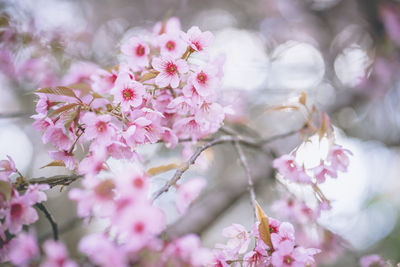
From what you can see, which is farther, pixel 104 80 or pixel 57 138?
pixel 104 80

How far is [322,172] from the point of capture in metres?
1.22

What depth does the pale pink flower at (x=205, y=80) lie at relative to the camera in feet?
3.41

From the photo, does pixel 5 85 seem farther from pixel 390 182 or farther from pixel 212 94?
pixel 390 182

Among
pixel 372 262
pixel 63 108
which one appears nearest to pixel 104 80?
pixel 63 108

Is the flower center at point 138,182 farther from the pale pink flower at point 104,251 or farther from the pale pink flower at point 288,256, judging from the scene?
the pale pink flower at point 288,256

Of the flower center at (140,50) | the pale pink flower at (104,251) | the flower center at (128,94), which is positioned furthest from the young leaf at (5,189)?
the flower center at (140,50)

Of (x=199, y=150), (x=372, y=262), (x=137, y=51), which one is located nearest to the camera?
(x=199, y=150)

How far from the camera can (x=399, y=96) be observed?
314cm

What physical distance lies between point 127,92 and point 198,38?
33cm

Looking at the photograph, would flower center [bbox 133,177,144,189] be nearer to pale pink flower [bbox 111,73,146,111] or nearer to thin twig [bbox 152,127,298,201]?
thin twig [bbox 152,127,298,201]

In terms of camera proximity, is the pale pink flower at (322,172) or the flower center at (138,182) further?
the pale pink flower at (322,172)

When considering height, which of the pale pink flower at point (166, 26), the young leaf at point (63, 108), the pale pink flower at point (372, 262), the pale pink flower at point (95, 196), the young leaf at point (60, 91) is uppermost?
the pale pink flower at point (166, 26)

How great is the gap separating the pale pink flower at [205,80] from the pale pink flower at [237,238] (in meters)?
0.48

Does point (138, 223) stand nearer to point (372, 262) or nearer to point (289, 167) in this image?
point (289, 167)
